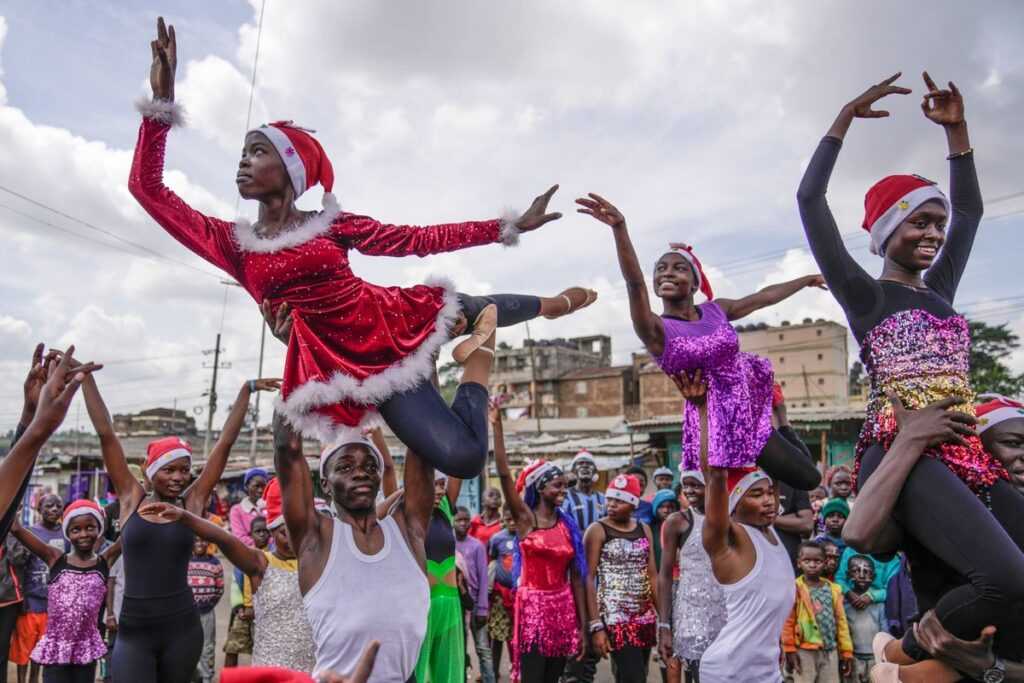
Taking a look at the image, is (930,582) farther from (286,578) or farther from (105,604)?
(105,604)

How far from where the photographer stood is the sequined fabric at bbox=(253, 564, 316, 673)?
5.83 m

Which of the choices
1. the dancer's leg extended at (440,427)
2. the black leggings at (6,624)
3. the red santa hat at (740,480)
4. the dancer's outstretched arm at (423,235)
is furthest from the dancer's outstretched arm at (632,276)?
the black leggings at (6,624)

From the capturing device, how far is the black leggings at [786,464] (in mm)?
4539

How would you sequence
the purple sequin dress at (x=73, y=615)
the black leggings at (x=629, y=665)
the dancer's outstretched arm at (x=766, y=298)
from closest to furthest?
the dancer's outstretched arm at (x=766, y=298) → the purple sequin dress at (x=73, y=615) → the black leggings at (x=629, y=665)

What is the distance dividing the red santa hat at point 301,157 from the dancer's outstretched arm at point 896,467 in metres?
2.43

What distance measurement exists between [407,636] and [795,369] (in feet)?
169

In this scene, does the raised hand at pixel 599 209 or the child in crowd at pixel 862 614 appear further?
the child in crowd at pixel 862 614

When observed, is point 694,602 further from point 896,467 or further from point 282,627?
point 896,467

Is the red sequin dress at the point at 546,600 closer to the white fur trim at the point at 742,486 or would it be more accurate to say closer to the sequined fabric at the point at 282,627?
the sequined fabric at the point at 282,627


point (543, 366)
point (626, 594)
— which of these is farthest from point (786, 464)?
point (543, 366)

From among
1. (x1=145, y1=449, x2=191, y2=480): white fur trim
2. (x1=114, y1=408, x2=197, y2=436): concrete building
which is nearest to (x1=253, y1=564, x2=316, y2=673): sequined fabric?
(x1=145, y1=449, x2=191, y2=480): white fur trim

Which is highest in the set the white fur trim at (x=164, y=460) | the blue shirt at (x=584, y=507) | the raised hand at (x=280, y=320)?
the raised hand at (x=280, y=320)

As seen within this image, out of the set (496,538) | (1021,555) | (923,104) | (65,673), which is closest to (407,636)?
(1021,555)

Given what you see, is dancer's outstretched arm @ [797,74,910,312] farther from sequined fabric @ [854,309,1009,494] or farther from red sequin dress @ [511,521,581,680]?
red sequin dress @ [511,521,581,680]
